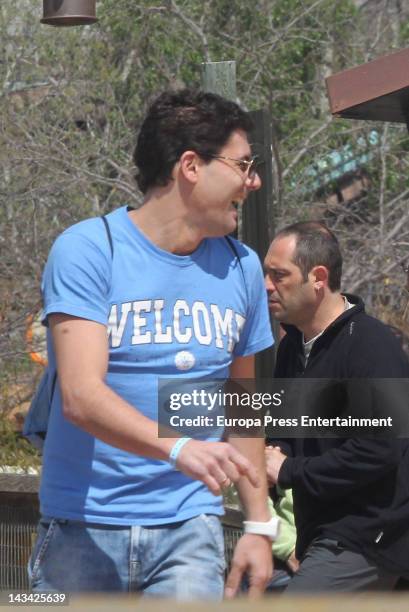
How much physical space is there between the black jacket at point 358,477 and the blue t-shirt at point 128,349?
923 millimetres

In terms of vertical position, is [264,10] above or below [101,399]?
above

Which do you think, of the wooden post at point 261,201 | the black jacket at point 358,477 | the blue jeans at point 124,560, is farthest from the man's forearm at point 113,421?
the wooden post at point 261,201

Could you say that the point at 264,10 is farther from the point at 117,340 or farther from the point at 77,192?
the point at 117,340

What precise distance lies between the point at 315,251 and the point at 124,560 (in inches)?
69.0

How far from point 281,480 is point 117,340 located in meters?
1.27

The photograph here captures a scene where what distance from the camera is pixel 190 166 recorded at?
10.7ft

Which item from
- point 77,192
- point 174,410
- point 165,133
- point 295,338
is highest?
point 77,192

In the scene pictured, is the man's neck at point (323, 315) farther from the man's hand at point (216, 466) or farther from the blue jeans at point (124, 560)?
the man's hand at point (216, 466)

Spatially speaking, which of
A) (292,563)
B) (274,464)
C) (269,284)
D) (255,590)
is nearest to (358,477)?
(274,464)

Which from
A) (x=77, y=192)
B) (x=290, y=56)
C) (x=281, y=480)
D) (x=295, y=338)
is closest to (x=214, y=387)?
(x=281, y=480)

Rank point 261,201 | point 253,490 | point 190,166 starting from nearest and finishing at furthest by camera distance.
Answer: point 253,490 < point 190,166 < point 261,201

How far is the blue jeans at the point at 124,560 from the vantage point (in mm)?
3016

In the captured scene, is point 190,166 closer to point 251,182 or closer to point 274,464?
point 251,182

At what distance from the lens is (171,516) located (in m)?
3.05
